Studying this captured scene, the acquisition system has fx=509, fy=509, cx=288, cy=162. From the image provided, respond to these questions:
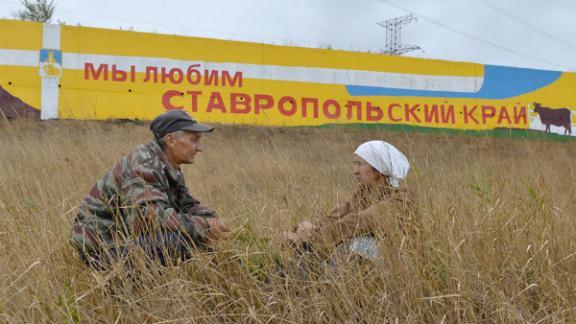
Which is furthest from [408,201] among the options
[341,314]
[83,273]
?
[83,273]

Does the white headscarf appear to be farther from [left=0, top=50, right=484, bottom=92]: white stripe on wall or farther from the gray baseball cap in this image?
[left=0, top=50, right=484, bottom=92]: white stripe on wall

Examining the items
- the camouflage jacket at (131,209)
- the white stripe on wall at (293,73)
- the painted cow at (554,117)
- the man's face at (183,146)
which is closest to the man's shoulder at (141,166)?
the camouflage jacket at (131,209)

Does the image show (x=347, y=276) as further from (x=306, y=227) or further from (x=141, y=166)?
(x=141, y=166)

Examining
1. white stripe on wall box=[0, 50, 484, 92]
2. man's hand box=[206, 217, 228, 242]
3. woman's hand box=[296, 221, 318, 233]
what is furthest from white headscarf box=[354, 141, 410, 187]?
white stripe on wall box=[0, 50, 484, 92]

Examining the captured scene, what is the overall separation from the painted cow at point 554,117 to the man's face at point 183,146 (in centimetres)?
1465

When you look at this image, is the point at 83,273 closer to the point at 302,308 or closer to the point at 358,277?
the point at 302,308

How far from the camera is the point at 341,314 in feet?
6.97

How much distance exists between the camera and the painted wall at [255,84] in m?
11.7

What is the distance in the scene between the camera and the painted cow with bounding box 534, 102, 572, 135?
49.6ft

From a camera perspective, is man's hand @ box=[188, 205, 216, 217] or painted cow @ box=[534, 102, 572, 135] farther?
painted cow @ box=[534, 102, 572, 135]

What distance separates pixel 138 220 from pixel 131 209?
0.22 feet

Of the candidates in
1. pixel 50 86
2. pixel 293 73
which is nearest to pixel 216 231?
pixel 50 86

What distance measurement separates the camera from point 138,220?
247 cm

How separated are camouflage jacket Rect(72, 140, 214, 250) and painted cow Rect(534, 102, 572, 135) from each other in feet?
49.1
